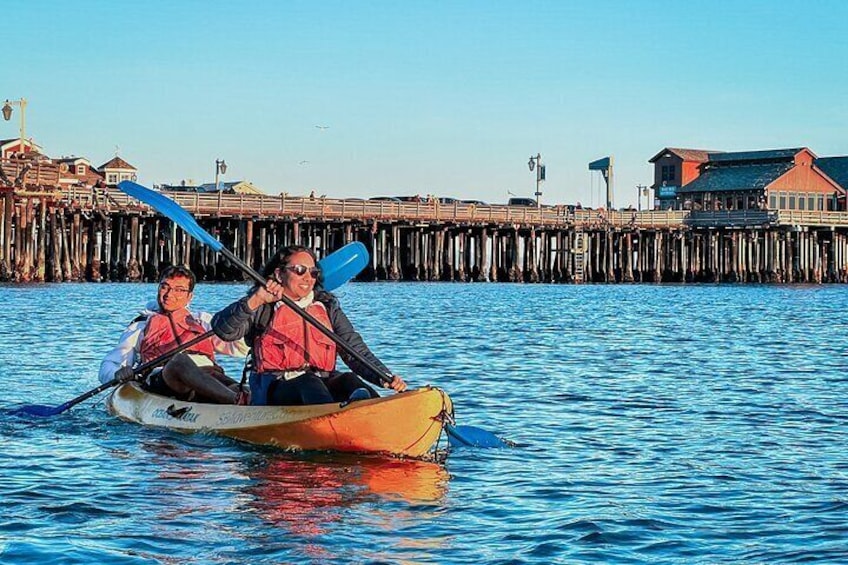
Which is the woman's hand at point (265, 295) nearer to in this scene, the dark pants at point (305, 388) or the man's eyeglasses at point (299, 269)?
the man's eyeglasses at point (299, 269)

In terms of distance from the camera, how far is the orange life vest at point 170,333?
15370 mm

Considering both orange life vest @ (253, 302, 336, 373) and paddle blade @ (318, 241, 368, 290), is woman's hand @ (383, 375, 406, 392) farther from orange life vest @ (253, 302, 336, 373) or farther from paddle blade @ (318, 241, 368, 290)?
paddle blade @ (318, 241, 368, 290)

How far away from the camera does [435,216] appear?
67750mm

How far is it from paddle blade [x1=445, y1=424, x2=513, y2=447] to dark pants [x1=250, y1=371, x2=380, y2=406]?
1.09 metres

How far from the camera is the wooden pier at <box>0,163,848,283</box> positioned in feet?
185

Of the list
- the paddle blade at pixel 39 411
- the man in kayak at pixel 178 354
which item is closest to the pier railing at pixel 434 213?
the paddle blade at pixel 39 411

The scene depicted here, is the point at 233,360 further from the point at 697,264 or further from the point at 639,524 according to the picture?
the point at 697,264

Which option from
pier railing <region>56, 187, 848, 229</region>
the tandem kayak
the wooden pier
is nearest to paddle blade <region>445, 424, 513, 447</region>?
the tandem kayak

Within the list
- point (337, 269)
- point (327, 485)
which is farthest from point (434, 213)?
point (327, 485)

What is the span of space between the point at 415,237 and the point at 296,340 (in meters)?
58.2

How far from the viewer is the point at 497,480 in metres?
12.9

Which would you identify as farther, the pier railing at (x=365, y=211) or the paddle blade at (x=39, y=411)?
the pier railing at (x=365, y=211)

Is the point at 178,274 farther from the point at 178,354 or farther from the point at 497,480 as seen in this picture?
the point at 497,480

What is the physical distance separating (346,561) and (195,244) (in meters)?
56.4
